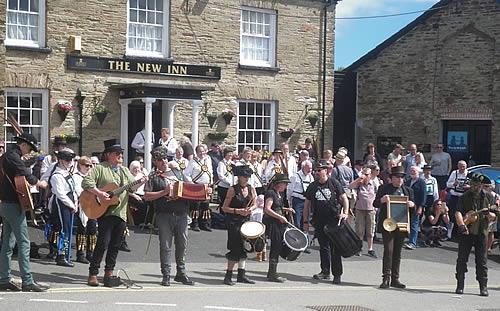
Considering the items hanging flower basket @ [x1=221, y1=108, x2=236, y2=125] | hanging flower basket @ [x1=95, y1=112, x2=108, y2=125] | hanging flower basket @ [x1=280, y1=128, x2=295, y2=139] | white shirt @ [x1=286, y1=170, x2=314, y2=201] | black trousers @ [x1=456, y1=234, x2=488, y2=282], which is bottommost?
black trousers @ [x1=456, y1=234, x2=488, y2=282]

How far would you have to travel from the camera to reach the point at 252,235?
40.1 ft

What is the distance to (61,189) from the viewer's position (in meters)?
12.8

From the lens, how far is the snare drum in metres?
12.2

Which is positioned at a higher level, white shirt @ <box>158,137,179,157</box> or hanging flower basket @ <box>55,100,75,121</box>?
hanging flower basket @ <box>55,100,75,121</box>

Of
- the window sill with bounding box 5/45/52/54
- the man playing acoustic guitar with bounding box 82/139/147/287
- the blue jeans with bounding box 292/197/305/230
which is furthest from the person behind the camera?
the window sill with bounding box 5/45/52/54

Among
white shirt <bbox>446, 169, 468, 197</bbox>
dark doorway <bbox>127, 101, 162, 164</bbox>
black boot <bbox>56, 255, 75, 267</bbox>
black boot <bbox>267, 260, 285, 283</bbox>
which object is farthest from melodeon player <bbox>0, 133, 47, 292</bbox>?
white shirt <bbox>446, 169, 468, 197</bbox>

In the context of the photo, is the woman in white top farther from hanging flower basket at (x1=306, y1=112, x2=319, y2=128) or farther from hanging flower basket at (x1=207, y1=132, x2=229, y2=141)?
hanging flower basket at (x1=306, y1=112, x2=319, y2=128)

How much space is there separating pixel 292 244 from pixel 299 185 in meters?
4.35

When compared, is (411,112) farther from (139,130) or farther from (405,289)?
(405,289)

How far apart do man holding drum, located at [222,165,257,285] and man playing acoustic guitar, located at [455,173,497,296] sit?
3355 mm

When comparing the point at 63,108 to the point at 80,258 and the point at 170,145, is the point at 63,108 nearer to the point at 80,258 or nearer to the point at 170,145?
the point at 170,145

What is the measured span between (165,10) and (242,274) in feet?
37.8

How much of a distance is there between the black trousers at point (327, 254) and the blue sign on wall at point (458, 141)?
15.1m

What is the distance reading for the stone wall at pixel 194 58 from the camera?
20094mm
